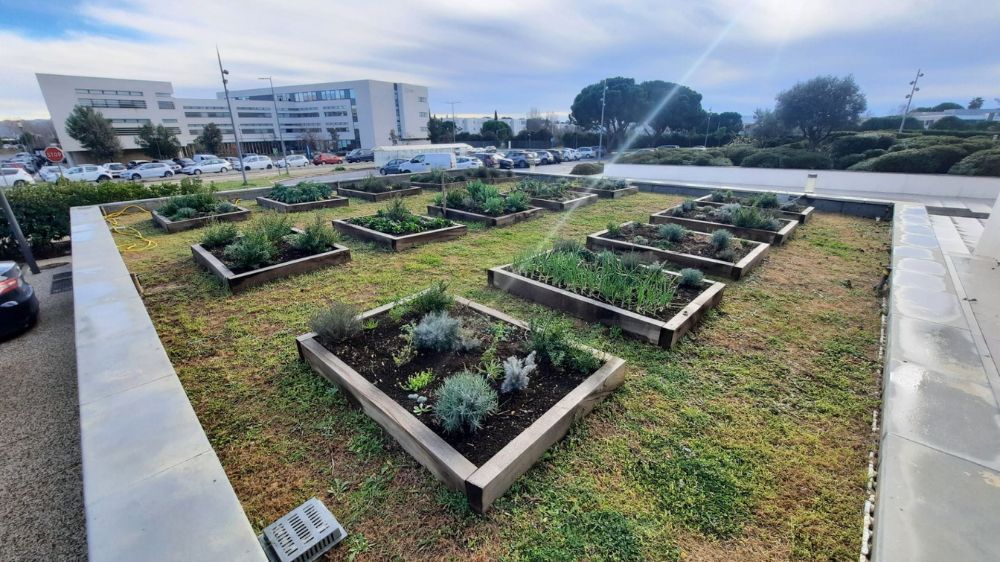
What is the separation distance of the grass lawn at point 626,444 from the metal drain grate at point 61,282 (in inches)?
138

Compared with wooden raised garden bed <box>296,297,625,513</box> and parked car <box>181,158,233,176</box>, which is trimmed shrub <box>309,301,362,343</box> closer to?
wooden raised garden bed <box>296,297,625,513</box>

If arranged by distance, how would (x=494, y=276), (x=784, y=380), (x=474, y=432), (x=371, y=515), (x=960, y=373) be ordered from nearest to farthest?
1. (x=371, y=515)
2. (x=474, y=432)
3. (x=960, y=373)
4. (x=784, y=380)
5. (x=494, y=276)

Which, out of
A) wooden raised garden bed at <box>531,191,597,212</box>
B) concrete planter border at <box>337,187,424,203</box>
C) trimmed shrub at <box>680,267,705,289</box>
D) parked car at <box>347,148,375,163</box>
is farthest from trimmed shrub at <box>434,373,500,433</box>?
parked car at <box>347,148,375,163</box>

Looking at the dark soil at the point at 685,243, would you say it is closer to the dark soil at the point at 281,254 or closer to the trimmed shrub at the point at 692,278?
the trimmed shrub at the point at 692,278

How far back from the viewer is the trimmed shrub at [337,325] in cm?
373

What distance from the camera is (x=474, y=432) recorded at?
271 centimetres

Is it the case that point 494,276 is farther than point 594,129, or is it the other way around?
point 594,129

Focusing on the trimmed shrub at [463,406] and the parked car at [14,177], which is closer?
the trimmed shrub at [463,406]

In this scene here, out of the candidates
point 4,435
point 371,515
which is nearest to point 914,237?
point 371,515

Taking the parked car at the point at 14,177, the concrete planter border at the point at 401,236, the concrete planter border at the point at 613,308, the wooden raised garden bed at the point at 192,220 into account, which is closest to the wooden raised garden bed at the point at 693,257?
the concrete planter border at the point at 613,308

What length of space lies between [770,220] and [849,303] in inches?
136

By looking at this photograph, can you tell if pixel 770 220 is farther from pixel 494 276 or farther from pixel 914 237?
pixel 494 276

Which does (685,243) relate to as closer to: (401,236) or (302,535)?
(401,236)

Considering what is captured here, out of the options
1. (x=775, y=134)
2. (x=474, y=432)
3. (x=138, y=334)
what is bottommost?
(x=474, y=432)
